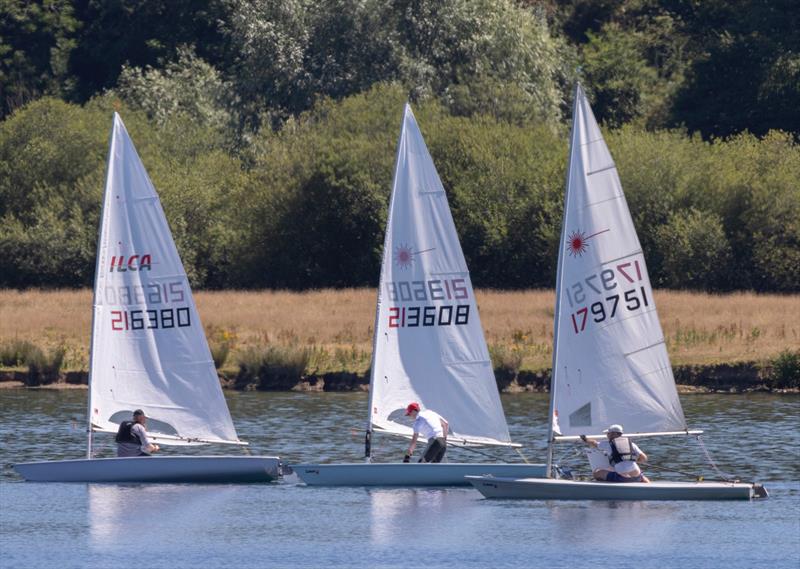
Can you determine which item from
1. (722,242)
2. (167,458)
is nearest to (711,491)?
(167,458)

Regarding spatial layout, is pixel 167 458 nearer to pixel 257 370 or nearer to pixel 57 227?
pixel 257 370

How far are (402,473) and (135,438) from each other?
18.2 ft

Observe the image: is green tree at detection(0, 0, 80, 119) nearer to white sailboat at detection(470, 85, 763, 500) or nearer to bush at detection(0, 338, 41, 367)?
bush at detection(0, 338, 41, 367)

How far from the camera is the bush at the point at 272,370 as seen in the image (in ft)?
176

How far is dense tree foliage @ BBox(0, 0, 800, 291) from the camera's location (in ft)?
244

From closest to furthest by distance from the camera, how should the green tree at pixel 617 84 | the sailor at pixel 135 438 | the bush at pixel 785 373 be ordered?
the sailor at pixel 135 438 → the bush at pixel 785 373 → the green tree at pixel 617 84

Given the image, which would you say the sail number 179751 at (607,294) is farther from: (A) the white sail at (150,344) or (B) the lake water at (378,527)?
(A) the white sail at (150,344)

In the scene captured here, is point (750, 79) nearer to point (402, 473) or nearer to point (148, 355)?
point (148, 355)

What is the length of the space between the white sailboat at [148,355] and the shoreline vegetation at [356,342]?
57.8ft

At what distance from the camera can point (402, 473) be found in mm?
33938

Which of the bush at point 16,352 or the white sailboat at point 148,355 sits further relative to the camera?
the bush at point 16,352

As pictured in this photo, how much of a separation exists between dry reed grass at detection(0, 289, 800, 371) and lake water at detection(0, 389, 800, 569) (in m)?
14.3

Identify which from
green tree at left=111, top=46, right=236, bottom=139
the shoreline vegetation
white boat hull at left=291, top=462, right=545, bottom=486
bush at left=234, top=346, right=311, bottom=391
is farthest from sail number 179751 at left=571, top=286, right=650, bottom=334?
green tree at left=111, top=46, right=236, bottom=139

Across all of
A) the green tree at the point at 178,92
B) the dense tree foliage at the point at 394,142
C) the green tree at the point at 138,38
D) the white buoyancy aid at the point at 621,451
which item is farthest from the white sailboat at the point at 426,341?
the green tree at the point at 138,38
